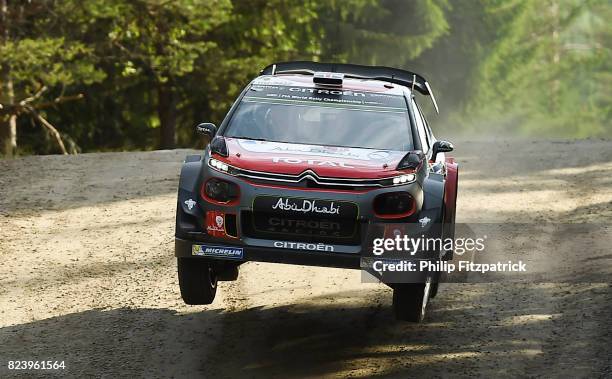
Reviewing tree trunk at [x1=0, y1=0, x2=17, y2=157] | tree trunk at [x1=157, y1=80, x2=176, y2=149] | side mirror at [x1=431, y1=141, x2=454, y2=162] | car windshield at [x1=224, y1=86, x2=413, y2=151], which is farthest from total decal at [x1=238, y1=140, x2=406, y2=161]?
tree trunk at [x1=157, y1=80, x2=176, y2=149]

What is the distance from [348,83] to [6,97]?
16772mm

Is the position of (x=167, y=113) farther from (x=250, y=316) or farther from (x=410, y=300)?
(x=410, y=300)

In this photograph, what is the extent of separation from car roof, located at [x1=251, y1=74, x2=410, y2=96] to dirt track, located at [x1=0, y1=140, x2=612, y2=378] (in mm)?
1977

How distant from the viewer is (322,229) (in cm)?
779

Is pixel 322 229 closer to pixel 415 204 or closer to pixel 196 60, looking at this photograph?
pixel 415 204

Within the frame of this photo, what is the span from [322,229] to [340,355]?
1196 millimetres

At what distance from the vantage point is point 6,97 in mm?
24672

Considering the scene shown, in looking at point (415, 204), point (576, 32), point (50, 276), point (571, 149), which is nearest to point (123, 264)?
point (50, 276)

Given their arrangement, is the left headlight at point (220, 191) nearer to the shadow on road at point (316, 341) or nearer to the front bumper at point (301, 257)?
the front bumper at point (301, 257)

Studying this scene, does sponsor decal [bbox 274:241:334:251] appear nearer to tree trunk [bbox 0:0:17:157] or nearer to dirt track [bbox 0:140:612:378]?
dirt track [bbox 0:140:612:378]

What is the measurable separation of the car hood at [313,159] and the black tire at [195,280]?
34.4 inches

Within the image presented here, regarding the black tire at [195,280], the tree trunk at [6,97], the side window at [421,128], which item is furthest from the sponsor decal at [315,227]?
the tree trunk at [6,97]

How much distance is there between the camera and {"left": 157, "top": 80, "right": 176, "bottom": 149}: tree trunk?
32.9 metres

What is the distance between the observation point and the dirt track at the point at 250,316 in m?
8.15
